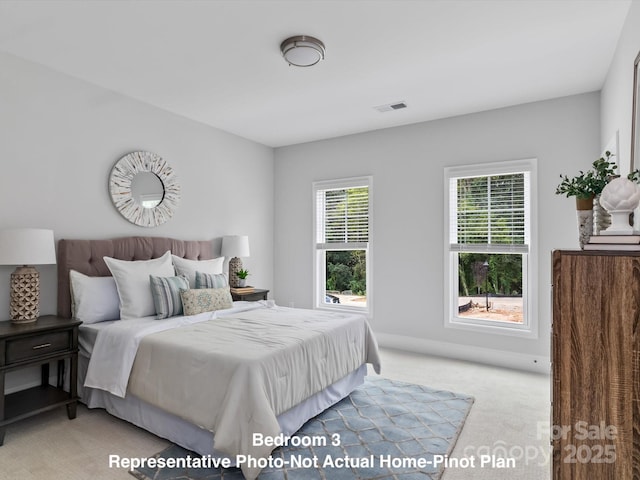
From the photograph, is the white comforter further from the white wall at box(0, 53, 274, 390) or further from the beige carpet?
the white wall at box(0, 53, 274, 390)

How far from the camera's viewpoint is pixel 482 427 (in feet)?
8.75

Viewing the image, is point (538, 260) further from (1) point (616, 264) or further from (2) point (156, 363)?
(2) point (156, 363)

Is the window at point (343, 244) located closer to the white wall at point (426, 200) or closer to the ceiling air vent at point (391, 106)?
the white wall at point (426, 200)

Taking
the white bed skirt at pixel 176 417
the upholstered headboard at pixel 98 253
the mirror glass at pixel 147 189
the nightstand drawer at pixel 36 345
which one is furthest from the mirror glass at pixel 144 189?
the white bed skirt at pixel 176 417

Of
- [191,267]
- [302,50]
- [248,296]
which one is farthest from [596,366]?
[248,296]

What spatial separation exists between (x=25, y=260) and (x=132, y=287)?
0.78m

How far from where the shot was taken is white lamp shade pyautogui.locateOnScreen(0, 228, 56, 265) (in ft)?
8.46

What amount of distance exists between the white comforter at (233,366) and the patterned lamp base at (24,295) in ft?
1.84

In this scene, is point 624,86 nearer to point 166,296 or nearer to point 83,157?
point 166,296

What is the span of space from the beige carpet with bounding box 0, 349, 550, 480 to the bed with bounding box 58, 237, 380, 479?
141mm

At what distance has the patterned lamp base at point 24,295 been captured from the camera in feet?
8.98

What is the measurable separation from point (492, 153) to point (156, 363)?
379 cm

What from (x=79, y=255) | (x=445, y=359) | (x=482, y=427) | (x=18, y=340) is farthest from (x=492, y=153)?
(x=18, y=340)

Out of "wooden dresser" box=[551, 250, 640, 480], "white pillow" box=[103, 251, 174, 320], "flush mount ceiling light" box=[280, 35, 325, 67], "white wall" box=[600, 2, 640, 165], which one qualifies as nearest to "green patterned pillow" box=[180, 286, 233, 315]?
"white pillow" box=[103, 251, 174, 320]
